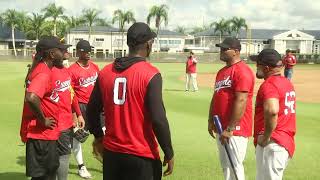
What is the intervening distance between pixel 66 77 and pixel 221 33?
9366 cm

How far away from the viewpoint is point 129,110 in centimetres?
399

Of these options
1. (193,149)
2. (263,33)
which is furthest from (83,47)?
(263,33)

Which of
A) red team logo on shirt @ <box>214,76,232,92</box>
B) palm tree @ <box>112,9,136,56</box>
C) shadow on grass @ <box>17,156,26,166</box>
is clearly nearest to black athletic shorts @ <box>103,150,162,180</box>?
red team logo on shirt @ <box>214,76,232,92</box>

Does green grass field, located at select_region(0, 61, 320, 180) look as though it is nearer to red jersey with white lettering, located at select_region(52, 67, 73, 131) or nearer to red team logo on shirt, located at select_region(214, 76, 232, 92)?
red jersey with white lettering, located at select_region(52, 67, 73, 131)

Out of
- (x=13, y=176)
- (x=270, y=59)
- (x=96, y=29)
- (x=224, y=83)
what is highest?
(x=96, y=29)

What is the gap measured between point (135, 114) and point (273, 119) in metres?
1.77

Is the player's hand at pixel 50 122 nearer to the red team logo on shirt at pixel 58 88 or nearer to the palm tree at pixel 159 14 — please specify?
the red team logo on shirt at pixel 58 88

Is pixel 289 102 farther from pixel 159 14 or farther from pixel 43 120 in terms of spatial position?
pixel 159 14

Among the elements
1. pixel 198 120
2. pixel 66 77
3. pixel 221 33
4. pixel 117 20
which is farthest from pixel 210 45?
pixel 66 77

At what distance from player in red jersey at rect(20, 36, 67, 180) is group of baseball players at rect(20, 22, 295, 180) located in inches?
0.4

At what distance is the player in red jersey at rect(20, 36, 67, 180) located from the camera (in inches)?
207

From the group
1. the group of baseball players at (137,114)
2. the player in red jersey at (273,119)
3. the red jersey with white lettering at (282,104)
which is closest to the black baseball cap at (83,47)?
the group of baseball players at (137,114)

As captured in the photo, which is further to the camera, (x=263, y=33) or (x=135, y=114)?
(x=263, y=33)

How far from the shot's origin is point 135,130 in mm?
4020
